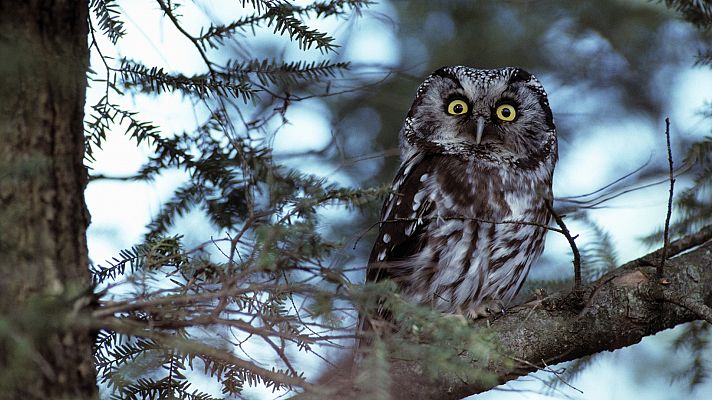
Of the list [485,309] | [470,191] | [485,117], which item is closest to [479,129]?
[485,117]

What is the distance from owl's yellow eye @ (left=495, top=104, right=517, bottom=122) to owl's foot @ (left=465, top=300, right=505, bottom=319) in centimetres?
101

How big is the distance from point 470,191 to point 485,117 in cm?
58

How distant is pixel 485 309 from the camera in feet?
12.0

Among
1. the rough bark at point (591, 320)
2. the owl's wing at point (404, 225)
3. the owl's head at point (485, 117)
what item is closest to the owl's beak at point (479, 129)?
the owl's head at point (485, 117)

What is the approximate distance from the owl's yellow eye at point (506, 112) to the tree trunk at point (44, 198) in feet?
8.54

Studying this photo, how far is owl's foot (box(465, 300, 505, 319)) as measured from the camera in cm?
358

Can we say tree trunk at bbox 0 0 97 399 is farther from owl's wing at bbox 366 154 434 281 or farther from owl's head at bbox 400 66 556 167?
owl's head at bbox 400 66 556 167

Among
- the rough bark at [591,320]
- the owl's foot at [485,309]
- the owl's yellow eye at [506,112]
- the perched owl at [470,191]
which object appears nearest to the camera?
the rough bark at [591,320]

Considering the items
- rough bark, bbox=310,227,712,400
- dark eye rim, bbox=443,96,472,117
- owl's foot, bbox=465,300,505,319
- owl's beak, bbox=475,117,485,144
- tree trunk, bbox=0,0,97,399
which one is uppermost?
dark eye rim, bbox=443,96,472,117

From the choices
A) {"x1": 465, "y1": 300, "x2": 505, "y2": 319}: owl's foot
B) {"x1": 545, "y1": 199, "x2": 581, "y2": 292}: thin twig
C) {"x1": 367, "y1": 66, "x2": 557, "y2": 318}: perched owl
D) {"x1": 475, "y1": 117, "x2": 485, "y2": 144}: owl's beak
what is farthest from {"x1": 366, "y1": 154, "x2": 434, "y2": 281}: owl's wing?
{"x1": 545, "y1": 199, "x2": 581, "y2": 292}: thin twig

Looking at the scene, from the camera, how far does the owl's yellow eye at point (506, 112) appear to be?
13.9 feet

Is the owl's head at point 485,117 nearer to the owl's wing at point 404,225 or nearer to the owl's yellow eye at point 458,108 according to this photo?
the owl's yellow eye at point 458,108

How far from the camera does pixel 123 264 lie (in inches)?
100.0

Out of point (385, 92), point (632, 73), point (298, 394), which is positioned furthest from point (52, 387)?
point (632, 73)
